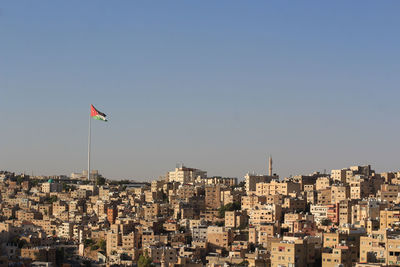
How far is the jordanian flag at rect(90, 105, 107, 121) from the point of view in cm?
5781

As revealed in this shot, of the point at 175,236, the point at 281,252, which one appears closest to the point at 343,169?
the point at 175,236

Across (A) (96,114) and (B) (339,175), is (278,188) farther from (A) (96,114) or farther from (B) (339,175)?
(A) (96,114)

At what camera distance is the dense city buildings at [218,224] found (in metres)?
32.1

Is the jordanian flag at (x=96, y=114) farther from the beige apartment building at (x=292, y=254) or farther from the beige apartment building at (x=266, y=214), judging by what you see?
the beige apartment building at (x=292, y=254)

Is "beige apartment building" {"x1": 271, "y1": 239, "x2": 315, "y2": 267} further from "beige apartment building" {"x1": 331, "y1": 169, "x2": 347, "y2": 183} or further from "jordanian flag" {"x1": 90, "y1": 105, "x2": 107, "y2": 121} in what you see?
"jordanian flag" {"x1": 90, "y1": 105, "x2": 107, "y2": 121}

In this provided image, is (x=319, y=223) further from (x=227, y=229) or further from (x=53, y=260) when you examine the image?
(x=53, y=260)

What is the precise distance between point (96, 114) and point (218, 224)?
15.7 m

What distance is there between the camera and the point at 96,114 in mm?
58375

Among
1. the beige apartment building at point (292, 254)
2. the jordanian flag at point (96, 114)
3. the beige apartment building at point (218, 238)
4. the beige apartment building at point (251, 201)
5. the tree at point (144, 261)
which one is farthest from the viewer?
the jordanian flag at point (96, 114)

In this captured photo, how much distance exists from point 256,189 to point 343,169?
586 centimetres

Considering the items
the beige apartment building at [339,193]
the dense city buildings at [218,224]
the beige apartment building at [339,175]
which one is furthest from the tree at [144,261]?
the beige apartment building at [339,175]

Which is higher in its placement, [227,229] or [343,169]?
[343,169]

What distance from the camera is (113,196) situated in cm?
6181

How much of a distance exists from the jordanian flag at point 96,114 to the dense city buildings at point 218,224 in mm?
5873
